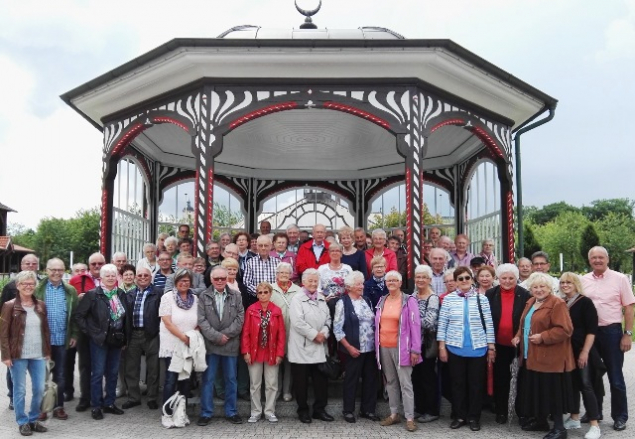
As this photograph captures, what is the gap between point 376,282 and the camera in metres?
6.49

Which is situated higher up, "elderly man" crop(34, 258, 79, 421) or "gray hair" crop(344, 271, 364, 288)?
"gray hair" crop(344, 271, 364, 288)

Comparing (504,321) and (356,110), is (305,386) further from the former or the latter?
(356,110)

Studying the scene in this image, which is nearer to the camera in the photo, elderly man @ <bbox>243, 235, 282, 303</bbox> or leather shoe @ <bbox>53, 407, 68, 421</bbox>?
leather shoe @ <bbox>53, 407, 68, 421</bbox>

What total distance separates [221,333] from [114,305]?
125 centimetres

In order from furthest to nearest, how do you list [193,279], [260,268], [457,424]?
[260,268], [193,279], [457,424]

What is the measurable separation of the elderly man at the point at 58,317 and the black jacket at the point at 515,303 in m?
4.47

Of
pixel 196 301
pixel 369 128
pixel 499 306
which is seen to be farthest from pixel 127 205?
pixel 499 306

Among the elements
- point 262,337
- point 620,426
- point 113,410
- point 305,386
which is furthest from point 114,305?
point 620,426

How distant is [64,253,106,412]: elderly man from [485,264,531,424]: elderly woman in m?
4.40

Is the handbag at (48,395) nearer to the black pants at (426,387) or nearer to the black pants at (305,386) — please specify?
the black pants at (305,386)

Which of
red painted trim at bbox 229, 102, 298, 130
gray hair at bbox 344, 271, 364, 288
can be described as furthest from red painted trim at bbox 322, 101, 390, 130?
gray hair at bbox 344, 271, 364, 288

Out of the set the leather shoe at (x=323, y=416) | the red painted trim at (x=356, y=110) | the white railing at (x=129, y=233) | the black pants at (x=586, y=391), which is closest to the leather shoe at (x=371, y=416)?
the leather shoe at (x=323, y=416)

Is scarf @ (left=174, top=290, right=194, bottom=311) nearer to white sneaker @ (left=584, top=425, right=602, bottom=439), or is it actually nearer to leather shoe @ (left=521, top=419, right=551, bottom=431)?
leather shoe @ (left=521, top=419, right=551, bottom=431)

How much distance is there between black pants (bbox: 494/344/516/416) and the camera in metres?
6.14
